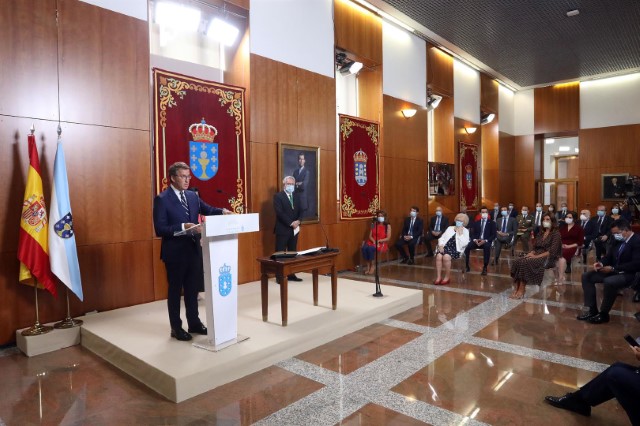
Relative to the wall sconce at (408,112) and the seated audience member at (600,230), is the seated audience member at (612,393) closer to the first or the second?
the seated audience member at (600,230)

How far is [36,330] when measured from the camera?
3832 millimetres

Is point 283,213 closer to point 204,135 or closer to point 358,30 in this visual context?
point 204,135

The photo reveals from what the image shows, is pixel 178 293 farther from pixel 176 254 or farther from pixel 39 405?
pixel 39 405

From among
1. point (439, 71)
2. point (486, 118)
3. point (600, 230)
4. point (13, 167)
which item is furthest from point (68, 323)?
point (486, 118)

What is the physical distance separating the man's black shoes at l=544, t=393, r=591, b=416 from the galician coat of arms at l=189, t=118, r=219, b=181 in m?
4.28

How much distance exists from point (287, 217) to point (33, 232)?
2972mm

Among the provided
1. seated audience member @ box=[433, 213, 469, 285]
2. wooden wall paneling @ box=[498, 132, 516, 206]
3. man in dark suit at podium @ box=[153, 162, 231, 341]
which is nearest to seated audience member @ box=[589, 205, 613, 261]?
seated audience member @ box=[433, 213, 469, 285]

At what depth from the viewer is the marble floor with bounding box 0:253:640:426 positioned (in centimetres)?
264

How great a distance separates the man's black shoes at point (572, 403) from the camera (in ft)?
8.54

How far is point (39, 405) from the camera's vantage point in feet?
9.26

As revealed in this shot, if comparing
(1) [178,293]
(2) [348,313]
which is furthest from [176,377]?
(2) [348,313]

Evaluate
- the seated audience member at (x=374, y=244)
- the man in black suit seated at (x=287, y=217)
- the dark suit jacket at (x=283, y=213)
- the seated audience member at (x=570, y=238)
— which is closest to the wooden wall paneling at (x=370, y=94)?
the seated audience member at (x=374, y=244)

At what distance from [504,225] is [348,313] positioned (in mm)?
5534

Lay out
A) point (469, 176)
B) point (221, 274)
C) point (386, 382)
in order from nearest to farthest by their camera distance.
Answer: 1. point (386, 382)
2. point (221, 274)
3. point (469, 176)
